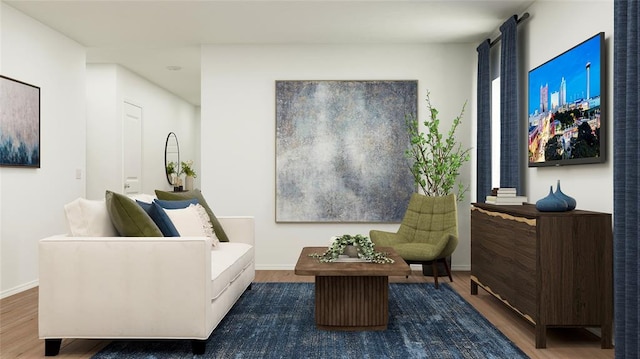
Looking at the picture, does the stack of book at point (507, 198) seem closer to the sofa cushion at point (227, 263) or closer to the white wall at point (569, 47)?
the white wall at point (569, 47)

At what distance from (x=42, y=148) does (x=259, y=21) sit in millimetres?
2495

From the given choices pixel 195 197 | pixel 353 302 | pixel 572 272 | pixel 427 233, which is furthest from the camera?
pixel 427 233

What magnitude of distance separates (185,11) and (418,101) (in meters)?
2.77

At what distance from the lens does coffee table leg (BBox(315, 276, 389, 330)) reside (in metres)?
3.64

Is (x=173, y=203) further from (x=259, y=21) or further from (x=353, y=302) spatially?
(x=259, y=21)

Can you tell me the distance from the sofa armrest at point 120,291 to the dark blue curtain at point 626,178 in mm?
2215

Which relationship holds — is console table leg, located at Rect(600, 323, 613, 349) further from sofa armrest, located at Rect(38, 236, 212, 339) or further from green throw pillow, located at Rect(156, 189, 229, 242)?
green throw pillow, located at Rect(156, 189, 229, 242)

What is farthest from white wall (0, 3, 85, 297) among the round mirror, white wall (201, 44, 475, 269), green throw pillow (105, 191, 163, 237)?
the round mirror

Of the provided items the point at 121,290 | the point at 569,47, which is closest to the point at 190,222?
the point at 121,290

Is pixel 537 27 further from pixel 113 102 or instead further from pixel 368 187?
pixel 113 102

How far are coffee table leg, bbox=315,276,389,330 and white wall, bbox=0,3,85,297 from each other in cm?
306

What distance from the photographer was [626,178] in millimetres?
2799

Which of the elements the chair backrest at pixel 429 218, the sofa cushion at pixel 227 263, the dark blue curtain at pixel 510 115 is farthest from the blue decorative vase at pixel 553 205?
the sofa cushion at pixel 227 263

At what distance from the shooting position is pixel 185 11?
16.6 feet
